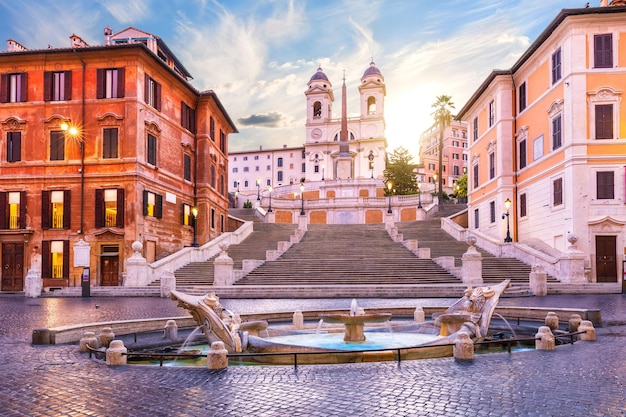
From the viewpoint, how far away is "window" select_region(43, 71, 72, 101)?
109 feet

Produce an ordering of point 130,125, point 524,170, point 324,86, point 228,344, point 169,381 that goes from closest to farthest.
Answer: point 169,381, point 228,344, point 130,125, point 524,170, point 324,86

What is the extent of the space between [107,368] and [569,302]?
1639cm

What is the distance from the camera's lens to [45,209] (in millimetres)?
32344

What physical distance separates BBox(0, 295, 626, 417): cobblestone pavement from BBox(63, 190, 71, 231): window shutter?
76.5ft

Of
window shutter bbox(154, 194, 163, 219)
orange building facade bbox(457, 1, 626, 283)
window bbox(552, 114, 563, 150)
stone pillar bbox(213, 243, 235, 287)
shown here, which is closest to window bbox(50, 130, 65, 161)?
window shutter bbox(154, 194, 163, 219)

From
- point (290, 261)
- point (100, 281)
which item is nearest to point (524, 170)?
point (290, 261)

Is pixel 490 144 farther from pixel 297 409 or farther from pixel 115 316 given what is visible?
pixel 297 409

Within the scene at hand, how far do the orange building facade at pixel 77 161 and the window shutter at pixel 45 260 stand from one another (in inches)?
2.3

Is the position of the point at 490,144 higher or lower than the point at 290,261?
higher

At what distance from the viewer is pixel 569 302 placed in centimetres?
1925

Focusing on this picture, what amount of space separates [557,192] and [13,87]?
33261 mm

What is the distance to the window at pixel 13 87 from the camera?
33344 millimetres

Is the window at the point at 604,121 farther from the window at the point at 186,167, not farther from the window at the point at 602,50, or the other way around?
the window at the point at 186,167

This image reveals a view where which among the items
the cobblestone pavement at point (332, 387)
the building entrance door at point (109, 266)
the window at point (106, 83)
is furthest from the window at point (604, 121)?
the building entrance door at point (109, 266)
